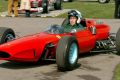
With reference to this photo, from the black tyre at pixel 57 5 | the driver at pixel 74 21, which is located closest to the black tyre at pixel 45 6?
the black tyre at pixel 57 5

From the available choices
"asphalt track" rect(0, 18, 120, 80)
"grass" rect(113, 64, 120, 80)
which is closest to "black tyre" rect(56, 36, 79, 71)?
"asphalt track" rect(0, 18, 120, 80)

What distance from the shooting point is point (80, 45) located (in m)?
10.8

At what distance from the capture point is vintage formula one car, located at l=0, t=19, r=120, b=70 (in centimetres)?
934

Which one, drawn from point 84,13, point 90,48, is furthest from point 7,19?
point 90,48

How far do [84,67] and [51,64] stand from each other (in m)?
0.77

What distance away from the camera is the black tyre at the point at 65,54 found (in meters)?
9.25

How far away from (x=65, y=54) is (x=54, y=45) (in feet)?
2.85

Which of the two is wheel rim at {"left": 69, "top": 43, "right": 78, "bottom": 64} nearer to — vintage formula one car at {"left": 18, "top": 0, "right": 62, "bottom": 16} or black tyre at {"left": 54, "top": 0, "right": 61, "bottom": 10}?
vintage formula one car at {"left": 18, "top": 0, "right": 62, "bottom": 16}

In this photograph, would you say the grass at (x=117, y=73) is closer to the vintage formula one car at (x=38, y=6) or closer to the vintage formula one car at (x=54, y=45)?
the vintage formula one car at (x=54, y=45)

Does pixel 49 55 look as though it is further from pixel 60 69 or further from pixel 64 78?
pixel 64 78

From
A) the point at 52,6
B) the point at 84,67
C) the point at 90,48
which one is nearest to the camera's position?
the point at 84,67

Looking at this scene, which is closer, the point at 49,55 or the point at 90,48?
the point at 49,55

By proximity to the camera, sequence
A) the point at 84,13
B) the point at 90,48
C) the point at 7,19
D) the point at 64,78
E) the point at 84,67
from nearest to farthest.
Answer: the point at 64,78 < the point at 84,67 < the point at 90,48 < the point at 7,19 < the point at 84,13

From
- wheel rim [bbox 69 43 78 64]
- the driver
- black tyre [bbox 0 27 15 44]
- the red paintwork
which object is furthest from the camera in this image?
the driver
